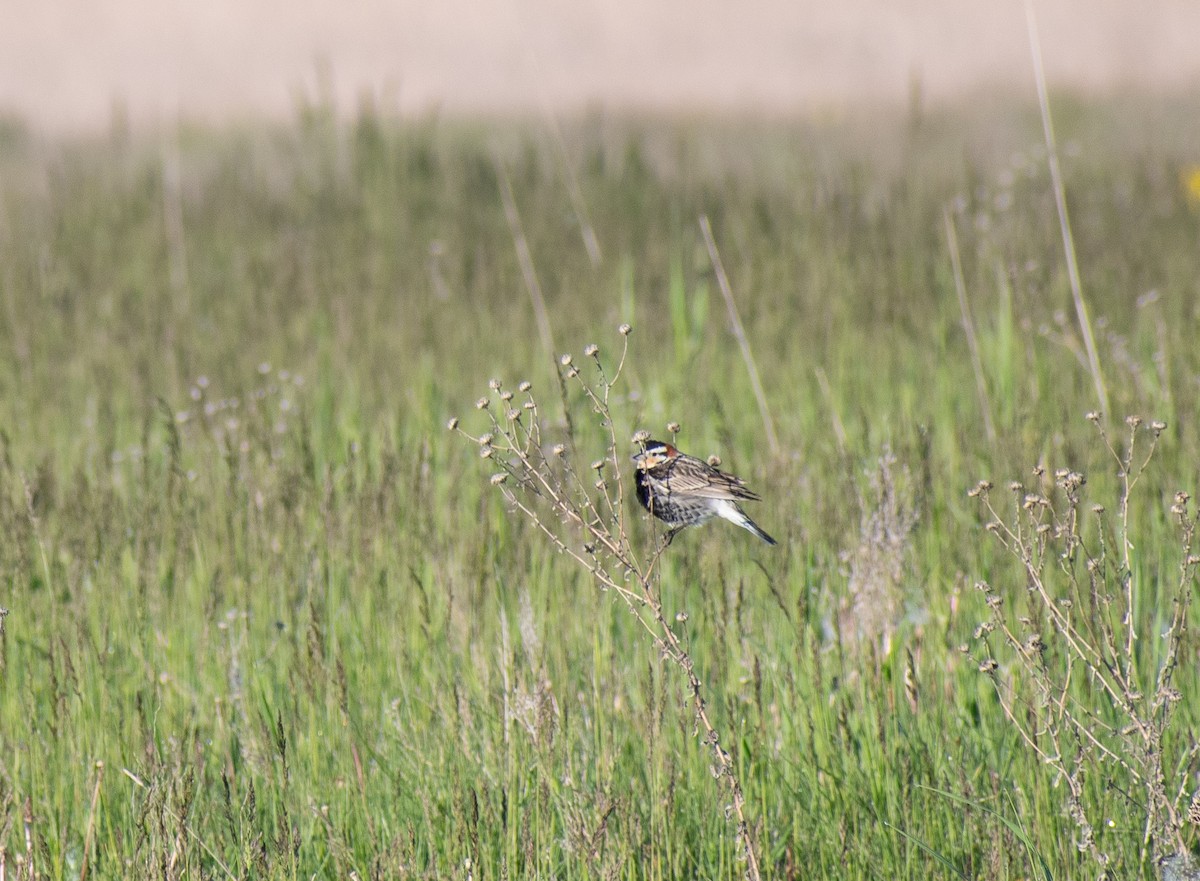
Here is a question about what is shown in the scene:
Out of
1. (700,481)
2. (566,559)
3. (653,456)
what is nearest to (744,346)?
(700,481)

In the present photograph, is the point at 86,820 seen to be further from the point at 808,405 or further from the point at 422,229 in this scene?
the point at 422,229

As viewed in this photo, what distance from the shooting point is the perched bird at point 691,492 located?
10.7ft

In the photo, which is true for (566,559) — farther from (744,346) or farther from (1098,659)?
(1098,659)

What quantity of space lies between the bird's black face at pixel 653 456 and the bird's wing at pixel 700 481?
0.03 m

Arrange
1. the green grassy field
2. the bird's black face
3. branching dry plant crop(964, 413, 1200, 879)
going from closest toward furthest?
branching dry plant crop(964, 413, 1200, 879), the green grassy field, the bird's black face

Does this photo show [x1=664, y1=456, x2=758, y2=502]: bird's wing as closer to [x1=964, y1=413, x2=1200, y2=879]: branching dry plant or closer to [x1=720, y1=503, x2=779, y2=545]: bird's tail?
[x1=720, y1=503, x2=779, y2=545]: bird's tail

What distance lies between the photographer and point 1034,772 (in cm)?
241

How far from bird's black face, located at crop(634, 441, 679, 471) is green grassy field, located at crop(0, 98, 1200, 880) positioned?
13cm

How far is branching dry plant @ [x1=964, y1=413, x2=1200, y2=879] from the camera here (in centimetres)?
200

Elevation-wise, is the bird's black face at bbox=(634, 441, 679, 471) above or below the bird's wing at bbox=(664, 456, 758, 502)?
above

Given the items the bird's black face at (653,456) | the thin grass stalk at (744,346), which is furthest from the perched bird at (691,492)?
the thin grass stalk at (744,346)

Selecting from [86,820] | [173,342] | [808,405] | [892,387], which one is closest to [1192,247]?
[892,387]

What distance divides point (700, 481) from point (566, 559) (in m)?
0.44

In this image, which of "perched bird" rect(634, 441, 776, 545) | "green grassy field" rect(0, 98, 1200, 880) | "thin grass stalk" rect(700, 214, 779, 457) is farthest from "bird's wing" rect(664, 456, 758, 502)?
"thin grass stalk" rect(700, 214, 779, 457)
